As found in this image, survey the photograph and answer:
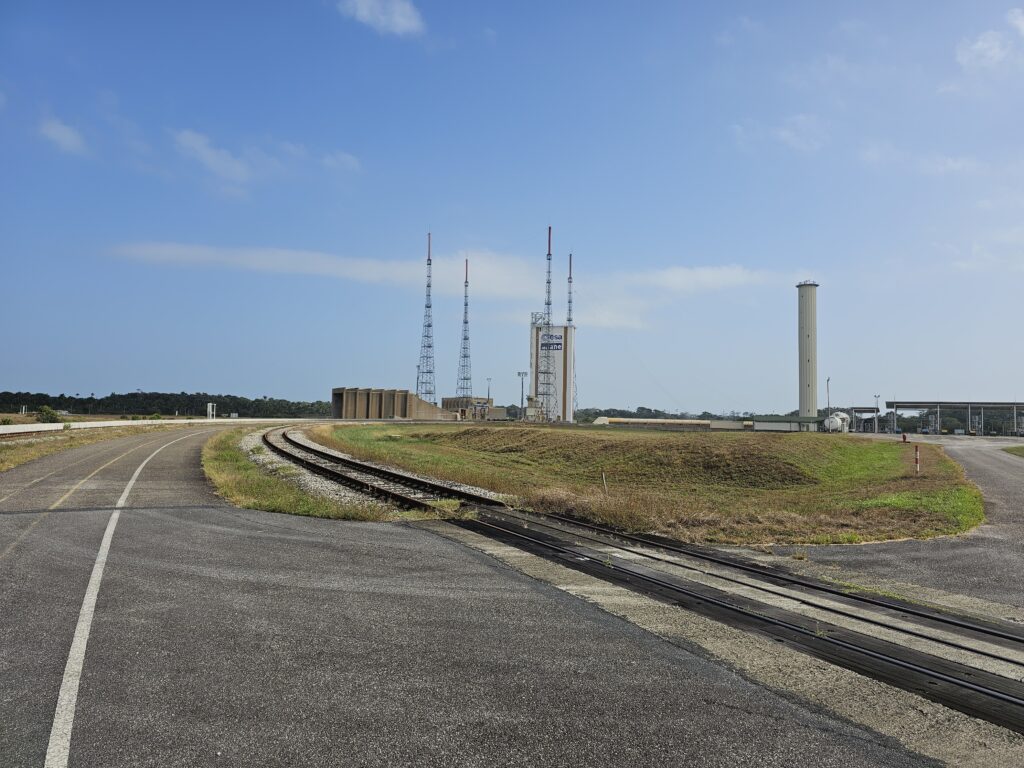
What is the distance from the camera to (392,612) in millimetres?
8391

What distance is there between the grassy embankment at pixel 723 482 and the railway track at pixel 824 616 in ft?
8.18

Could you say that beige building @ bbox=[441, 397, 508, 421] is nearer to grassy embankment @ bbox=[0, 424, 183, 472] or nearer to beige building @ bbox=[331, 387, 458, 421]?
beige building @ bbox=[331, 387, 458, 421]

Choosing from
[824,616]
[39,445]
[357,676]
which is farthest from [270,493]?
[39,445]

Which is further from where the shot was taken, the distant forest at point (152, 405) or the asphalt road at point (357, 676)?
the distant forest at point (152, 405)

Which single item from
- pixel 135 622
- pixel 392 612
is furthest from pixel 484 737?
pixel 135 622

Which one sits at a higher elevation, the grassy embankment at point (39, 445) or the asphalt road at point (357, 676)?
the grassy embankment at point (39, 445)

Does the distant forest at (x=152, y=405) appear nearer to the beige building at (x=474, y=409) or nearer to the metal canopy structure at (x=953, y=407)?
the beige building at (x=474, y=409)

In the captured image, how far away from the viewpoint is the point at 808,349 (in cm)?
8969

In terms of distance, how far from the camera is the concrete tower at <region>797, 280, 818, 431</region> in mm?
89250

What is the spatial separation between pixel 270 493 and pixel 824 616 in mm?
15648

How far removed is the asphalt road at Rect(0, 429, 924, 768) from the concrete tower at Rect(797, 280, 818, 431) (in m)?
87.0

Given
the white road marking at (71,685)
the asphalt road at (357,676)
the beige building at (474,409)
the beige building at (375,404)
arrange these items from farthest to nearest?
the beige building at (474,409), the beige building at (375,404), the asphalt road at (357,676), the white road marking at (71,685)

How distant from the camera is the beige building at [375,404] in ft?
381

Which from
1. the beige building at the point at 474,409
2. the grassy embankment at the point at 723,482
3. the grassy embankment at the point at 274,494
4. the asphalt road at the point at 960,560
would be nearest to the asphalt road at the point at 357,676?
the grassy embankment at the point at 274,494
